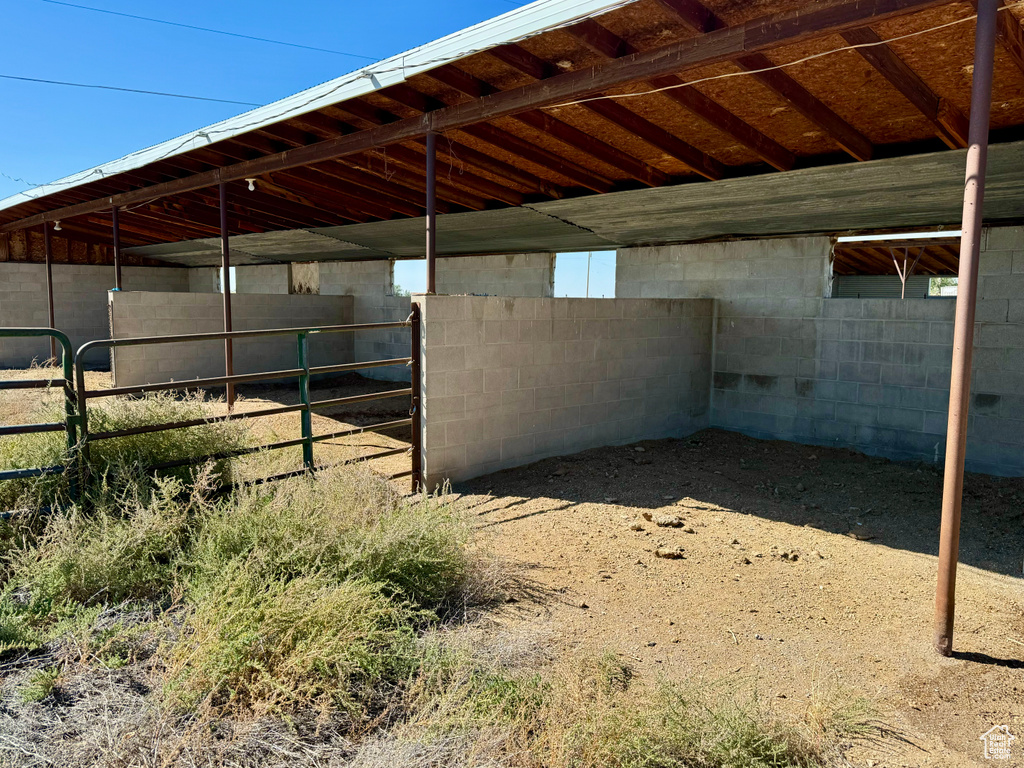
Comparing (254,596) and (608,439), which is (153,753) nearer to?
(254,596)

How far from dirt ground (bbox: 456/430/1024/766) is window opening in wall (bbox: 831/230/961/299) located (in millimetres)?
2966

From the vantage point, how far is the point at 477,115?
558 centimetres

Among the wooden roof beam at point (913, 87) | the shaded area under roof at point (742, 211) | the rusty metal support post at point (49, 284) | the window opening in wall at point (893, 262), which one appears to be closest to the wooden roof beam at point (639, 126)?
the shaded area under roof at point (742, 211)

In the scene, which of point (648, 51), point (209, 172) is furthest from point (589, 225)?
point (209, 172)

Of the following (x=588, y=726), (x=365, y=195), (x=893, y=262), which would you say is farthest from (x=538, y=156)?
(x=893, y=262)

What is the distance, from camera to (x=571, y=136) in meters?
6.23

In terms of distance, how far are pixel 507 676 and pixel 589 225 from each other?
22.4 feet

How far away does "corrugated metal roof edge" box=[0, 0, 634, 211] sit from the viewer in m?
4.18

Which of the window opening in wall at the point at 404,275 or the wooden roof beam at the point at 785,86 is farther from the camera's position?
the window opening in wall at the point at 404,275

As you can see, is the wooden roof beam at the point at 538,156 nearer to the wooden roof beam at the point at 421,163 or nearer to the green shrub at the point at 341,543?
the wooden roof beam at the point at 421,163

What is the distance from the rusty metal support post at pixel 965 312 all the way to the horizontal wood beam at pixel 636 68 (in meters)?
0.59

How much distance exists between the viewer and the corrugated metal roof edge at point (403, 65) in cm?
418

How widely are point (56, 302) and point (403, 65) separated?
15.0m

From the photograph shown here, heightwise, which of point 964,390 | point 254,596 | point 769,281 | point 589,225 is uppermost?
point 589,225
